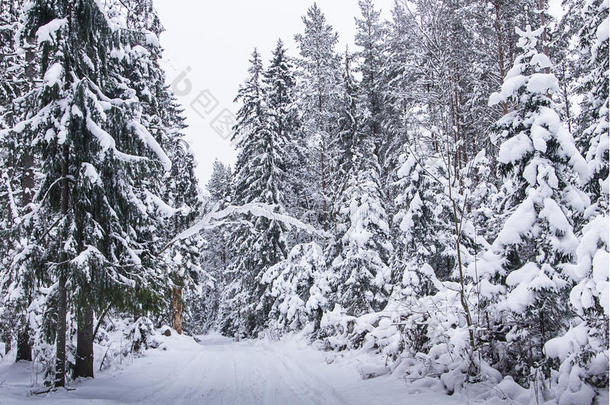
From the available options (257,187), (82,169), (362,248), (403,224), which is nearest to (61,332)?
(82,169)

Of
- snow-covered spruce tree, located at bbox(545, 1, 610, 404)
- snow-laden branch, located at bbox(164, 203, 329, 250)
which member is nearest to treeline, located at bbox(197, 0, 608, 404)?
snow-covered spruce tree, located at bbox(545, 1, 610, 404)

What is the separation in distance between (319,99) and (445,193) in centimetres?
1135

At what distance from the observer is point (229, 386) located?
352 inches

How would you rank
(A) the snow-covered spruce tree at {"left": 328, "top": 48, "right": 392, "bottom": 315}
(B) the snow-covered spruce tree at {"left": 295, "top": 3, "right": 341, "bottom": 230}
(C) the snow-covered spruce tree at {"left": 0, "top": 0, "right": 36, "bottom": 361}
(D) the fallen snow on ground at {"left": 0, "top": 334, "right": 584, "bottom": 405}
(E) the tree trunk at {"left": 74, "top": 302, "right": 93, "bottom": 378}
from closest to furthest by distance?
(D) the fallen snow on ground at {"left": 0, "top": 334, "right": 584, "bottom": 405}
(C) the snow-covered spruce tree at {"left": 0, "top": 0, "right": 36, "bottom": 361}
(E) the tree trunk at {"left": 74, "top": 302, "right": 93, "bottom": 378}
(A) the snow-covered spruce tree at {"left": 328, "top": 48, "right": 392, "bottom": 315}
(B) the snow-covered spruce tree at {"left": 295, "top": 3, "right": 341, "bottom": 230}

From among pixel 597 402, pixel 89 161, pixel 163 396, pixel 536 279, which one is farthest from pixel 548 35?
pixel 163 396

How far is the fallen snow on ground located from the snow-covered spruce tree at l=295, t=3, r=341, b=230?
9.87 metres

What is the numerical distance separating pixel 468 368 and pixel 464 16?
1468 cm

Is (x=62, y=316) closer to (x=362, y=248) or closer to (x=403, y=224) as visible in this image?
(x=403, y=224)

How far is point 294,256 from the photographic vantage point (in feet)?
62.5

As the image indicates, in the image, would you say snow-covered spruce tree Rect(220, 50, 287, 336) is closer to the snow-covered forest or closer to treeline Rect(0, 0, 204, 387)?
the snow-covered forest

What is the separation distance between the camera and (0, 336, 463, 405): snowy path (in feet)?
23.2

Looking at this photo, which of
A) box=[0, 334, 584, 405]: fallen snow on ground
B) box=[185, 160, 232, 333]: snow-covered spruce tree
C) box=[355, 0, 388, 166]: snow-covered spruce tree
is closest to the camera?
box=[0, 334, 584, 405]: fallen snow on ground

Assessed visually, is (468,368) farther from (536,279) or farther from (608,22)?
(608,22)

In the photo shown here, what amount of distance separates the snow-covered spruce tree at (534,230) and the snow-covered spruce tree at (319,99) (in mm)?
13089
